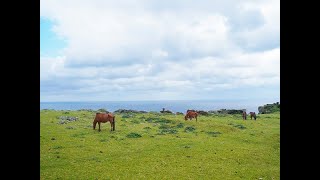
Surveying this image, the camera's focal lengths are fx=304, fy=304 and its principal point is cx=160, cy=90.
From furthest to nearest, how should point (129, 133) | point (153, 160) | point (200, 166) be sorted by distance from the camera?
point (129, 133)
point (153, 160)
point (200, 166)

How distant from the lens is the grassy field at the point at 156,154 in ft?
55.3

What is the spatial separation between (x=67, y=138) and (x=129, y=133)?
20.3ft

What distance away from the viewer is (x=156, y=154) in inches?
851

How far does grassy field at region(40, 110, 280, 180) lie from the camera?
16.8 metres
